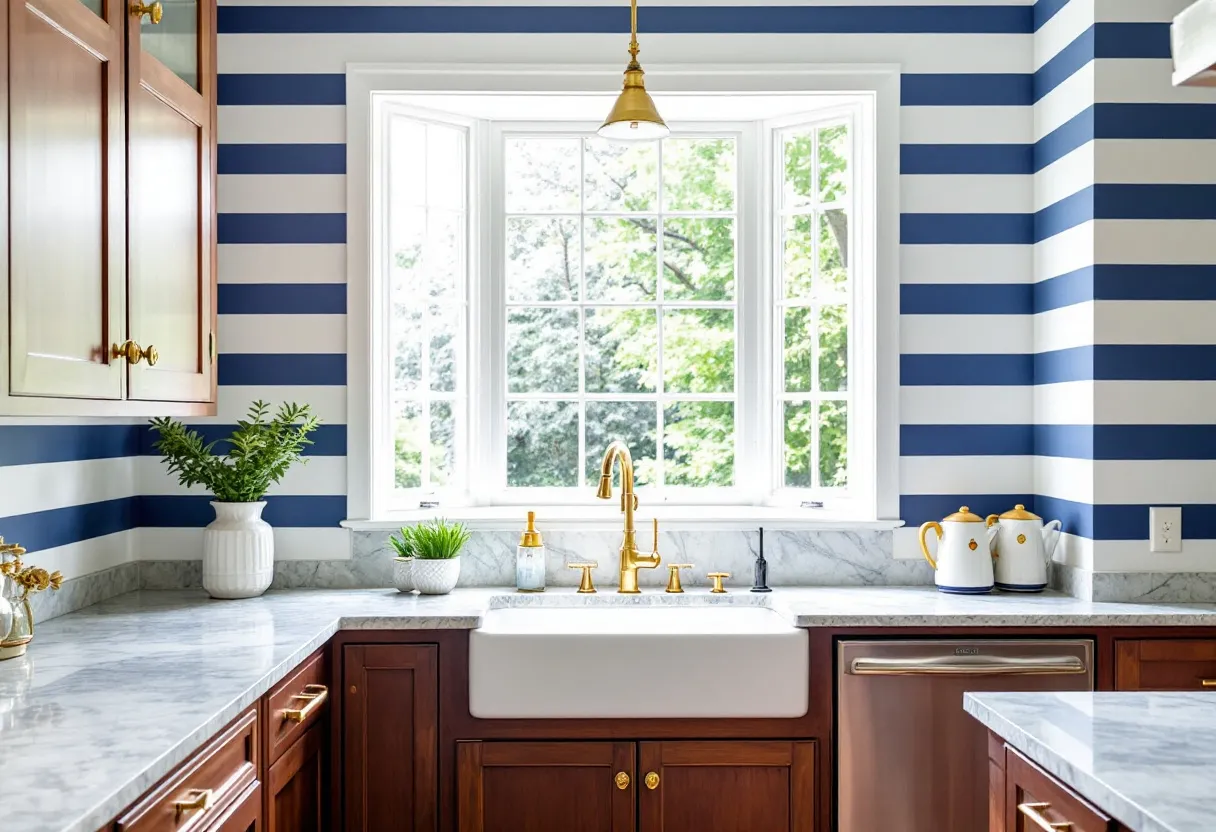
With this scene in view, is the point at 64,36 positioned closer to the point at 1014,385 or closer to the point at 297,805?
the point at 297,805

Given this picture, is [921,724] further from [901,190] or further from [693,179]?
[693,179]

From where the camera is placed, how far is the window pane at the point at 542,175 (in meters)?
3.12

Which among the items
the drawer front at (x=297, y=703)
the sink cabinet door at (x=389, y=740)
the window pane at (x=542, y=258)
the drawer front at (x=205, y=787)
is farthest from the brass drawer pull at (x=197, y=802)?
the window pane at (x=542, y=258)

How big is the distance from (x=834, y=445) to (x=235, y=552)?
1.73 meters

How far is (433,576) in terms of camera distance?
2.63 m

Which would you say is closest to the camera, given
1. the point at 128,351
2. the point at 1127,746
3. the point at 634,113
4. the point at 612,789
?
the point at 1127,746

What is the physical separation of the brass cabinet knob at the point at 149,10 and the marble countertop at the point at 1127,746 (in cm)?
203

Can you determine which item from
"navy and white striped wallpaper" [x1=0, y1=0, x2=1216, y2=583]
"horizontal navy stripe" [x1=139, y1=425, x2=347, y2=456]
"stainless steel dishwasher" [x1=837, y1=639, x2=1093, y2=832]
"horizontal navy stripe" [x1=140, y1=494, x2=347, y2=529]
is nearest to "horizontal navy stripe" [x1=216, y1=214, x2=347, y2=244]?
"navy and white striped wallpaper" [x1=0, y1=0, x2=1216, y2=583]

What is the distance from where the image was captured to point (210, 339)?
244 cm

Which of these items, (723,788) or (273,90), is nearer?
(723,788)

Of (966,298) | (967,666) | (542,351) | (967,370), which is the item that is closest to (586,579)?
(542,351)

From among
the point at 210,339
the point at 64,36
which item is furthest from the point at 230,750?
the point at 64,36

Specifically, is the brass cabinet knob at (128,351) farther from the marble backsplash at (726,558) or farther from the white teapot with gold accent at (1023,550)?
the white teapot with gold accent at (1023,550)

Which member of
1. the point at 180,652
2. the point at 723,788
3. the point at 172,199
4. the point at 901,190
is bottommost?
the point at 723,788
